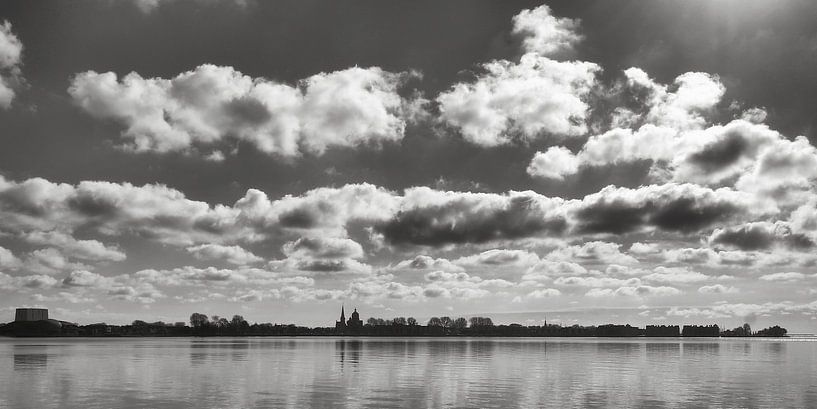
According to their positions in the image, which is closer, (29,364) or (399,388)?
(399,388)

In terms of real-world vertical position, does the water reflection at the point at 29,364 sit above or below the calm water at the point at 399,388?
below

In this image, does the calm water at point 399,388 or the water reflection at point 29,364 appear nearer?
the calm water at point 399,388

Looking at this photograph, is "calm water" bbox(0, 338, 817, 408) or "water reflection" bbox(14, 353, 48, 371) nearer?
"calm water" bbox(0, 338, 817, 408)

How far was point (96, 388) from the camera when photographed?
54.3 metres

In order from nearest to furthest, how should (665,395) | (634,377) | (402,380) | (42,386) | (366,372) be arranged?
(665,395) → (42,386) → (402,380) → (634,377) → (366,372)

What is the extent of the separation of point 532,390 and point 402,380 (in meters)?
13.6

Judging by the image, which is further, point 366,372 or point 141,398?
point 366,372

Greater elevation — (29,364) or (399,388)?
(399,388)

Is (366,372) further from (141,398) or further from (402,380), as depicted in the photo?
(141,398)

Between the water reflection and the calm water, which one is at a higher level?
the calm water

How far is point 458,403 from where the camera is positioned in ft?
148

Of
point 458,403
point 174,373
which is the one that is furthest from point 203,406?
point 174,373

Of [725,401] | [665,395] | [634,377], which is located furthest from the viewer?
[634,377]

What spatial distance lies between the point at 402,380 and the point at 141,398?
2365cm
